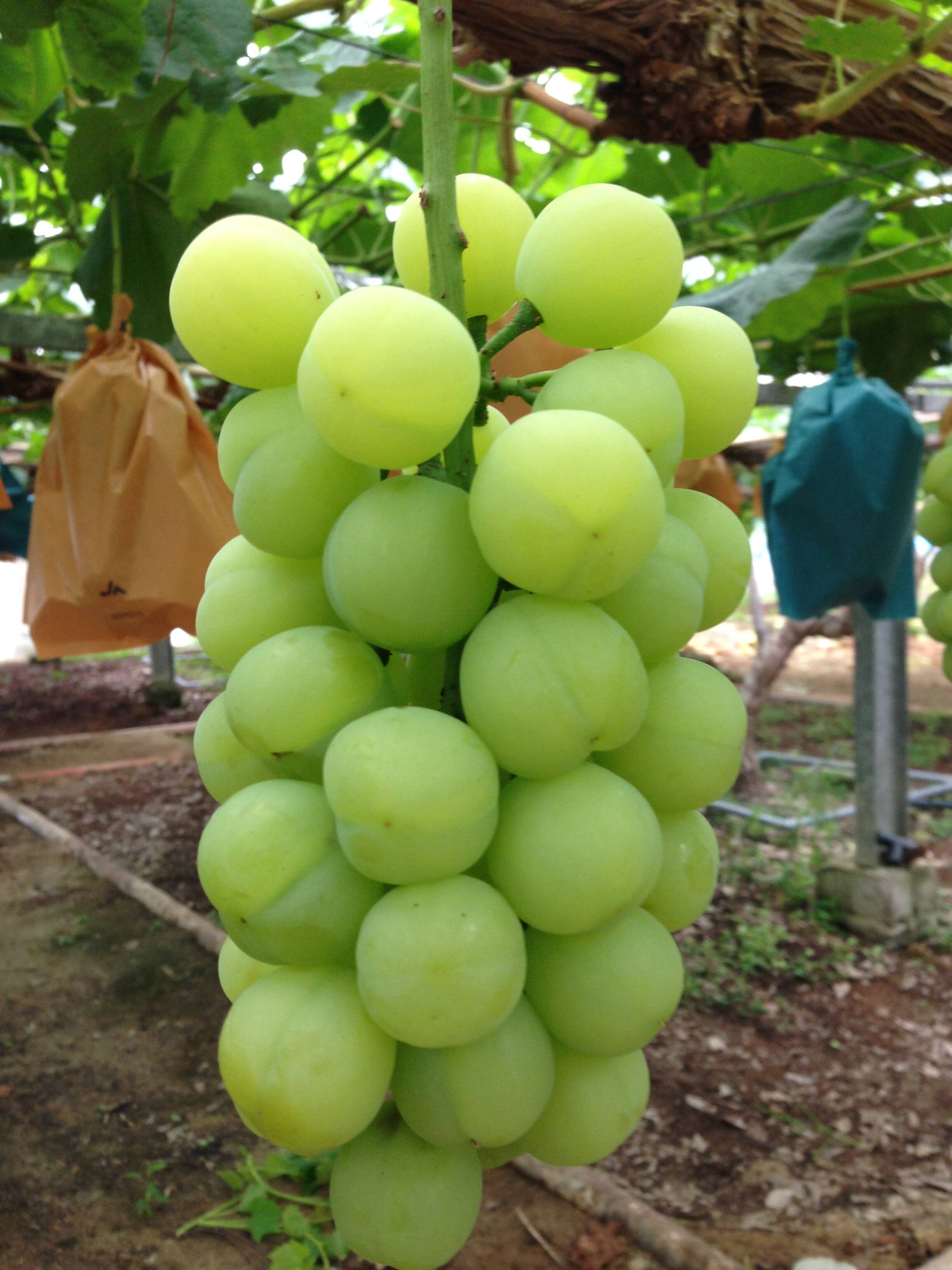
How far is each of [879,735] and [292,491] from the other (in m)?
3.22

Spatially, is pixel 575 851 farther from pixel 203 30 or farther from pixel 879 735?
pixel 879 735

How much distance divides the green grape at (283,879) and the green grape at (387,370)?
200 millimetres

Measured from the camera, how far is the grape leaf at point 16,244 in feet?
6.91

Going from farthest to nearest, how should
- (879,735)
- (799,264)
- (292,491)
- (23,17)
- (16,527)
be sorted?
(16,527)
(879,735)
(799,264)
(23,17)
(292,491)

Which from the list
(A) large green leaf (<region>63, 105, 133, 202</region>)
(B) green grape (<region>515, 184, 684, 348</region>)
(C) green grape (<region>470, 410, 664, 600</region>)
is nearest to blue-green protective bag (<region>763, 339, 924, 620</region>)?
(A) large green leaf (<region>63, 105, 133, 202</region>)

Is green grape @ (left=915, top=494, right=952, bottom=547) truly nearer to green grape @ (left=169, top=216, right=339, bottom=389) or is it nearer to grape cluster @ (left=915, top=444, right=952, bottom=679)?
grape cluster @ (left=915, top=444, right=952, bottom=679)

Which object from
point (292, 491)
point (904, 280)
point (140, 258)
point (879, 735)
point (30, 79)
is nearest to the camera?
point (292, 491)

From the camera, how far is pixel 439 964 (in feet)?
1.60

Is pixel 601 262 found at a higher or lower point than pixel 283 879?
higher

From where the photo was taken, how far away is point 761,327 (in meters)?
2.29

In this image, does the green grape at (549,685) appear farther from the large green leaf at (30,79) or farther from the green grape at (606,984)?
the large green leaf at (30,79)

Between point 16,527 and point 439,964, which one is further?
point 16,527

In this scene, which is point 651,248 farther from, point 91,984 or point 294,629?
point 91,984

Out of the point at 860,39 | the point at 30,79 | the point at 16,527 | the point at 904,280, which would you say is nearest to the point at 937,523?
the point at 860,39
